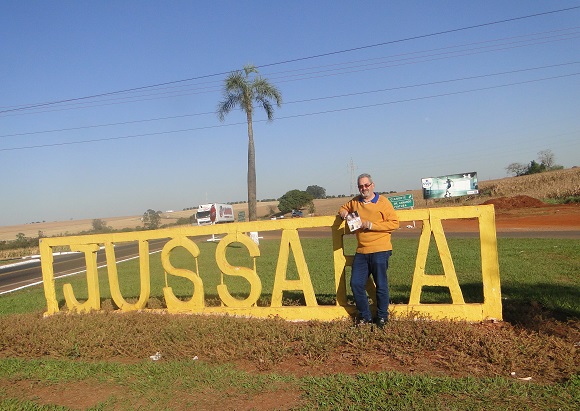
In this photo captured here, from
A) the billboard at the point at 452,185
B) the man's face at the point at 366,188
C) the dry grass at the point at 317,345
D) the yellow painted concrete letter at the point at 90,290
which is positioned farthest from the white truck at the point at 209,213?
the man's face at the point at 366,188

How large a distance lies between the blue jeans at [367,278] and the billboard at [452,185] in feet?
96.4

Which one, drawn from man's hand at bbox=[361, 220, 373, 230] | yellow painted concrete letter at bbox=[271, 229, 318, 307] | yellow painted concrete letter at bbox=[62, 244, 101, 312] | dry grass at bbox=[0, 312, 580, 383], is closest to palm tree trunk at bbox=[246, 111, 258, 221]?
yellow painted concrete letter at bbox=[62, 244, 101, 312]

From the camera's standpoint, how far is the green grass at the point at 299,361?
3.94 meters

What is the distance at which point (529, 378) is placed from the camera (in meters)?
4.12

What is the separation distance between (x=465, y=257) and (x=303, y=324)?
7624 millimetres

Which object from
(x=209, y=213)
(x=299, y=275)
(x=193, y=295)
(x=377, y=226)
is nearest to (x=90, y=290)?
(x=193, y=295)

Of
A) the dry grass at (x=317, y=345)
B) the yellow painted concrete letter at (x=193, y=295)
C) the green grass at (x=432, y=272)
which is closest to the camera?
the dry grass at (x=317, y=345)

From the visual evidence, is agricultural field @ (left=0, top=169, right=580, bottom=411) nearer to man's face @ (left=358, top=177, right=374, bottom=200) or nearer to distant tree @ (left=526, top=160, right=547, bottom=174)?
man's face @ (left=358, top=177, right=374, bottom=200)

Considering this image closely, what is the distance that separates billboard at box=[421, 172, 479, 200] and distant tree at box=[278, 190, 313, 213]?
2643 centimetres

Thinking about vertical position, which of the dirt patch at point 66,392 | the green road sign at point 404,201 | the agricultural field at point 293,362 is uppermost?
the green road sign at point 404,201

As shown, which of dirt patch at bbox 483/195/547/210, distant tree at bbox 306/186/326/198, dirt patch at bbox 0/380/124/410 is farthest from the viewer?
distant tree at bbox 306/186/326/198

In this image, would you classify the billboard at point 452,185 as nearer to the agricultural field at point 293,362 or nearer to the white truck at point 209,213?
the white truck at point 209,213

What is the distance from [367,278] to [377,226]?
0.65 metres

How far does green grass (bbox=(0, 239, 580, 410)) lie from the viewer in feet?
12.9
